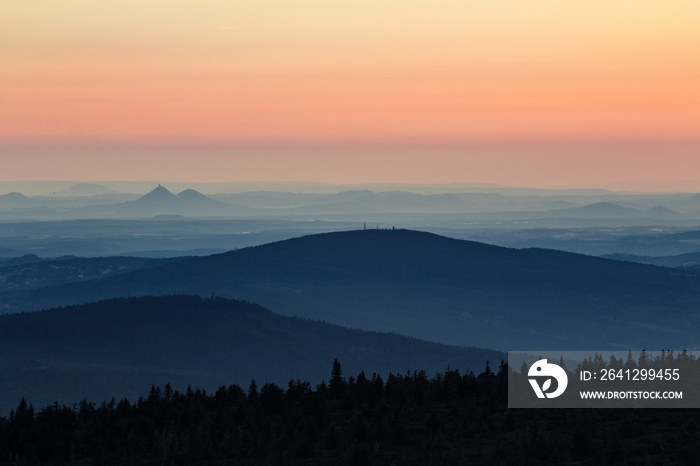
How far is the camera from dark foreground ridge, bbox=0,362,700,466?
60.5 metres

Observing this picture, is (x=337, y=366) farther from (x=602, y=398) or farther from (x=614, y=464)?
(x=614, y=464)

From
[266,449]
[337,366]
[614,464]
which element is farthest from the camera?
[337,366]

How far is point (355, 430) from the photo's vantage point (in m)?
69.3

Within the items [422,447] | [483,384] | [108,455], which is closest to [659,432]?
[422,447]

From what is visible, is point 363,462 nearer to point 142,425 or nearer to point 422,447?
point 422,447

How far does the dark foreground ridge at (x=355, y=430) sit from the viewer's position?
6053 cm

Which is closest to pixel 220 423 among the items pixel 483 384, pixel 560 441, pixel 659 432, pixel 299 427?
pixel 299 427

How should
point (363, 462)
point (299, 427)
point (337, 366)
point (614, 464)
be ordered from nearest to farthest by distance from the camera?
point (614, 464)
point (363, 462)
point (299, 427)
point (337, 366)

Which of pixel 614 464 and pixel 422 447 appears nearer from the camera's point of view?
pixel 614 464

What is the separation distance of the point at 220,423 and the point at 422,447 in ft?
52.0

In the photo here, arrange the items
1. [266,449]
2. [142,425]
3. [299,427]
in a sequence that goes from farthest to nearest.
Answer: [142,425], [299,427], [266,449]

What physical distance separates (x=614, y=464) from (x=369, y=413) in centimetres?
2194

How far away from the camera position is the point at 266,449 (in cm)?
6788

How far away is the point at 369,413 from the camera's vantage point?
248ft
